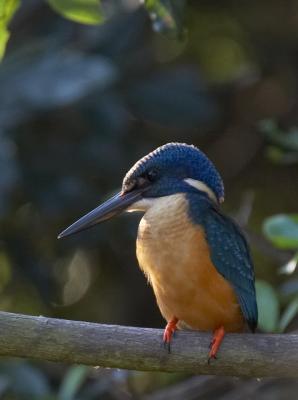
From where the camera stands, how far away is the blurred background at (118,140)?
512cm

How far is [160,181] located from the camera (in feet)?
12.1

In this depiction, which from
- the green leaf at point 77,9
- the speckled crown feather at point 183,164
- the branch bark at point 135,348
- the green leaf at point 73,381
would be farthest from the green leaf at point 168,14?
the green leaf at point 73,381

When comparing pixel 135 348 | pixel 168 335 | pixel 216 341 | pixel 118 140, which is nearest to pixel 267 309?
pixel 216 341

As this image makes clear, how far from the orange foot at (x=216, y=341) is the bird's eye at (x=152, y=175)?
1.86 feet

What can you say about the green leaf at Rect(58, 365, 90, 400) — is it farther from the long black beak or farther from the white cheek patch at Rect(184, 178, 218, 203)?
the white cheek patch at Rect(184, 178, 218, 203)

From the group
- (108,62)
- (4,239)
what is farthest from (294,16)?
→ (4,239)

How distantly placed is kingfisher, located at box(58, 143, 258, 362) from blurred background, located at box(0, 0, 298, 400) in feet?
2.71

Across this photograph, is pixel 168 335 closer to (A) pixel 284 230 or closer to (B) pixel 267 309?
(A) pixel 284 230

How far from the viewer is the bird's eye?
3.69m

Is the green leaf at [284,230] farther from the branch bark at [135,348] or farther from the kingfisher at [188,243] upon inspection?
the branch bark at [135,348]

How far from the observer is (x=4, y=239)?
541cm

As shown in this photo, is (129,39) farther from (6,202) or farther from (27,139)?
(6,202)

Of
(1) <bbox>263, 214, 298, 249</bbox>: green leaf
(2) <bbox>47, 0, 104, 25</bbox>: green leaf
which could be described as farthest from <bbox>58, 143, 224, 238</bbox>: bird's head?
(2) <bbox>47, 0, 104, 25</bbox>: green leaf

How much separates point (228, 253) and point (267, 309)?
2.13 feet
